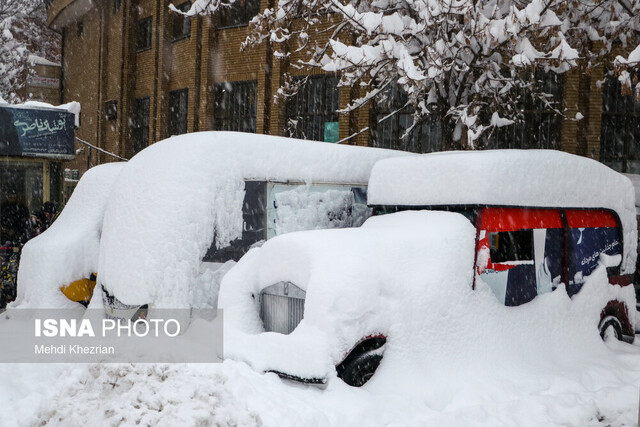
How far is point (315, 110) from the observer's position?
16.8m

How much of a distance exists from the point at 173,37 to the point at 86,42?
343 inches

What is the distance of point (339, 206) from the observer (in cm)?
763

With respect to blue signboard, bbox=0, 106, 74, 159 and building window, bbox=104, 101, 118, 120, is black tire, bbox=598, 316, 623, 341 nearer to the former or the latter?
blue signboard, bbox=0, 106, 74, 159

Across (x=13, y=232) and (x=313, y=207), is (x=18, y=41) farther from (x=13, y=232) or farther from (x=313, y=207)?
(x=313, y=207)

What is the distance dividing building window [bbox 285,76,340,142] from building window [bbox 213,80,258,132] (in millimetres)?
1447

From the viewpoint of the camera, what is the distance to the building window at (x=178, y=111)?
20.4 m

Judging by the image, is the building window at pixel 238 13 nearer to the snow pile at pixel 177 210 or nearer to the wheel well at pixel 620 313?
the snow pile at pixel 177 210

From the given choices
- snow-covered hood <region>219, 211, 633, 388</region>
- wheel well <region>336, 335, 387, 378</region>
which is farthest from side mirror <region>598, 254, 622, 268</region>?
wheel well <region>336, 335, 387, 378</region>

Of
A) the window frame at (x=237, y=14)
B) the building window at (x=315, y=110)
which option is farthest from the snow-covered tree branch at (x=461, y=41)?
the window frame at (x=237, y=14)

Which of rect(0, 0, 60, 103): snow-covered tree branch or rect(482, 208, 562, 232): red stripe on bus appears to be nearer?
rect(482, 208, 562, 232): red stripe on bus

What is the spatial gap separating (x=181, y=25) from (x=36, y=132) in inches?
411

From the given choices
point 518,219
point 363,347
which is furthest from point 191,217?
point 518,219

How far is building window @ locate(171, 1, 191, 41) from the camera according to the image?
20.2 metres

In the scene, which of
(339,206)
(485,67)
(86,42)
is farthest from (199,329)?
(86,42)
